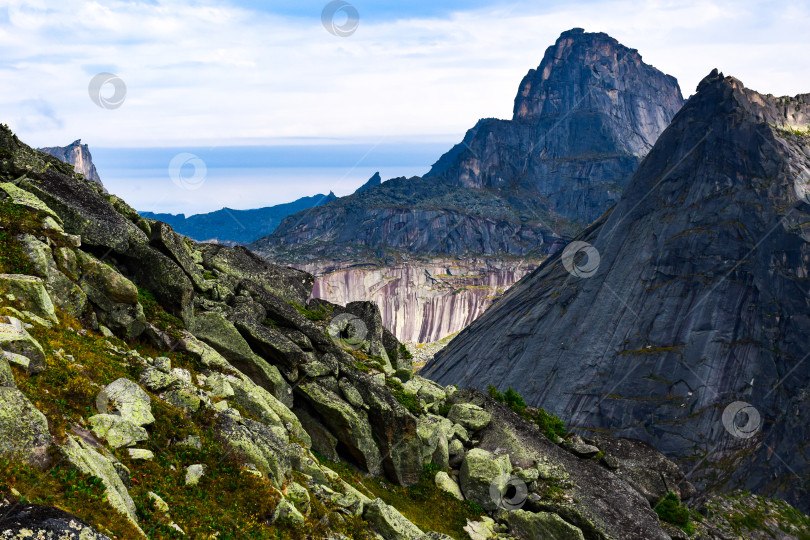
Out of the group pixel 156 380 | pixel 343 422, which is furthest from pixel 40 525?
pixel 343 422

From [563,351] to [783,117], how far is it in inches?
2513

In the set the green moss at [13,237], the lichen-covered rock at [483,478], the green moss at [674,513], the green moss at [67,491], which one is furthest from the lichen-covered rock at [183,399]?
the green moss at [674,513]

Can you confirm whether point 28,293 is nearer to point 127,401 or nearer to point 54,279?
point 54,279

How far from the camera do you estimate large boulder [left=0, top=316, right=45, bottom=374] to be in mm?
11352

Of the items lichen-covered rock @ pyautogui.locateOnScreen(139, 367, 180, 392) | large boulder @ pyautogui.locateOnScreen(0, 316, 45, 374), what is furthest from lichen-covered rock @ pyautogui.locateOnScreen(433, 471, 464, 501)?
large boulder @ pyautogui.locateOnScreen(0, 316, 45, 374)

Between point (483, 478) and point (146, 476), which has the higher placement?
point (146, 476)

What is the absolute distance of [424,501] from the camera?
22.4 m

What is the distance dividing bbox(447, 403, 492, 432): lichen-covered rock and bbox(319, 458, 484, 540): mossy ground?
5.09m

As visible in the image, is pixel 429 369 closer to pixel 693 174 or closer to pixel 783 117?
pixel 693 174

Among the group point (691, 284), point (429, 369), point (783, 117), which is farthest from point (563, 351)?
point (783, 117)

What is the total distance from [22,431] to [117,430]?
8.52ft

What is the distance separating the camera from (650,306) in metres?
89.3

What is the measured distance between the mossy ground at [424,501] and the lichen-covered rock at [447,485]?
A: 0.18 m

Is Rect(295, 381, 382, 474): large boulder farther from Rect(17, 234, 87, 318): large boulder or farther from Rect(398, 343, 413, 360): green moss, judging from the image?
Rect(398, 343, 413, 360): green moss
